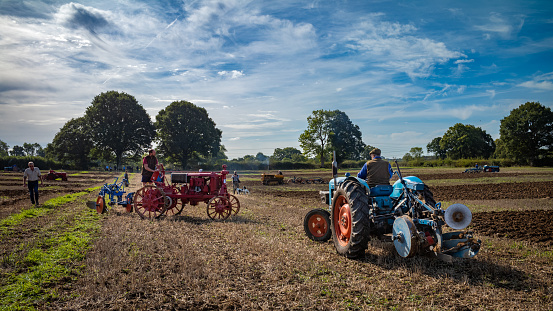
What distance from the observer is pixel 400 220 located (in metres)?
4.82

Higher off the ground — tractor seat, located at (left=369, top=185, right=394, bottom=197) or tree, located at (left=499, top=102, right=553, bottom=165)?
tree, located at (left=499, top=102, right=553, bottom=165)

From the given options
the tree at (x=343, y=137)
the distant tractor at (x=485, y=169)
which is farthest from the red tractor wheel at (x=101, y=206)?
the tree at (x=343, y=137)

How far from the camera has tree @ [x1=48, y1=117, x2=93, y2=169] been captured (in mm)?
59972

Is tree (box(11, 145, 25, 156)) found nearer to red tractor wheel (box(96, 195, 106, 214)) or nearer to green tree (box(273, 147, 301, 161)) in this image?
green tree (box(273, 147, 301, 161))

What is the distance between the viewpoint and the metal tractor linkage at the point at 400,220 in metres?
4.48

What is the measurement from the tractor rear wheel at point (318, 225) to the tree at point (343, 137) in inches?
2502

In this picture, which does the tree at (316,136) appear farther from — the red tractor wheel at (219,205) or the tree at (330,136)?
the red tractor wheel at (219,205)

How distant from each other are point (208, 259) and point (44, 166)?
69.5 meters

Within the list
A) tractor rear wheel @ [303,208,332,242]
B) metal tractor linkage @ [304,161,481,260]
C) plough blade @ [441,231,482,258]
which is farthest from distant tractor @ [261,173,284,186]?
plough blade @ [441,231,482,258]

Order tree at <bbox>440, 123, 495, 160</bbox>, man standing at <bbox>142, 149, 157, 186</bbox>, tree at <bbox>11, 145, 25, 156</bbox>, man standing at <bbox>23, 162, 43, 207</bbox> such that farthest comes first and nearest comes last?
tree at <bbox>11, 145, 25, 156</bbox>, tree at <bbox>440, 123, 495, 160</bbox>, man standing at <bbox>23, 162, 43, 207</bbox>, man standing at <bbox>142, 149, 157, 186</bbox>

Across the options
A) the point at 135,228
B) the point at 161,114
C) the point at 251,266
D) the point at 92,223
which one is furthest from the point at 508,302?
the point at 161,114

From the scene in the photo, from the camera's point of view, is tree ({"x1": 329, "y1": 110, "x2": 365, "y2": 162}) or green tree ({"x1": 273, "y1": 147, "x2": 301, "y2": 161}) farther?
green tree ({"x1": 273, "y1": 147, "x2": 301, "y2": 161})

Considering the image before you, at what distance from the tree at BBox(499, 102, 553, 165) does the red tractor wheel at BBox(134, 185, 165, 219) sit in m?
70.7

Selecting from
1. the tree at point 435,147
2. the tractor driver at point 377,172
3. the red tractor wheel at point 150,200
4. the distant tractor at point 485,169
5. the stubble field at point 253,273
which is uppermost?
the tree at point 435,147
